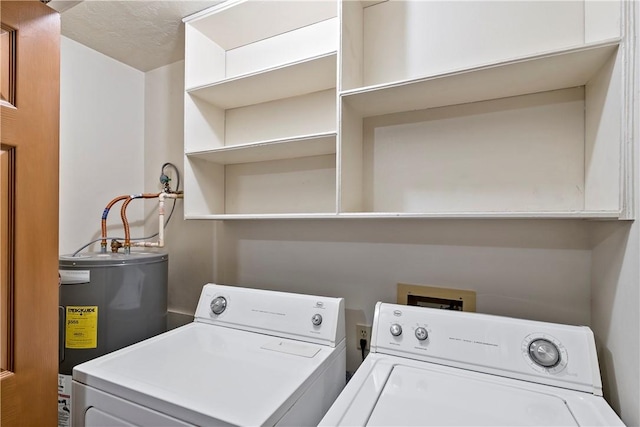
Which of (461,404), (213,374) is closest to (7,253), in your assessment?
(213,374)

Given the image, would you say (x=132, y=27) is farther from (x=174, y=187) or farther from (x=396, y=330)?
(x=396, y=330)

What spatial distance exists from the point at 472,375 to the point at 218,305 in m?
1.09

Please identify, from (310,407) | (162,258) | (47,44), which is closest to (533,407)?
(310,407)

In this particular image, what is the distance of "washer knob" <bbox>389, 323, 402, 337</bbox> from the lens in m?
1.17

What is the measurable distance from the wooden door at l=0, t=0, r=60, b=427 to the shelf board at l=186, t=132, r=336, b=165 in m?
0.62

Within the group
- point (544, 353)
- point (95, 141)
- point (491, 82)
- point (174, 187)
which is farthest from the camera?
point (174, 187)

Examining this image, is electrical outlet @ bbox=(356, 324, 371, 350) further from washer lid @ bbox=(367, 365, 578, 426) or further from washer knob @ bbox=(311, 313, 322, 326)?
washer lid @ bbox=(367, 365, 578, 426)

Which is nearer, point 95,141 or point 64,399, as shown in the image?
point 64,399

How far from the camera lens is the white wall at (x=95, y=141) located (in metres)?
1.77

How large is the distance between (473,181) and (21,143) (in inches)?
62.6

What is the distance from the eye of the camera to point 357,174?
1429 millimetres

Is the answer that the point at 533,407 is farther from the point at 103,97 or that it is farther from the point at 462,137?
the point at 103,97

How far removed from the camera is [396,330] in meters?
1.18

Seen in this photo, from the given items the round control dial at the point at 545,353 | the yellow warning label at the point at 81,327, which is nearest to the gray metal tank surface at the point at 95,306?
the yellow warning label at the point at 81,327
